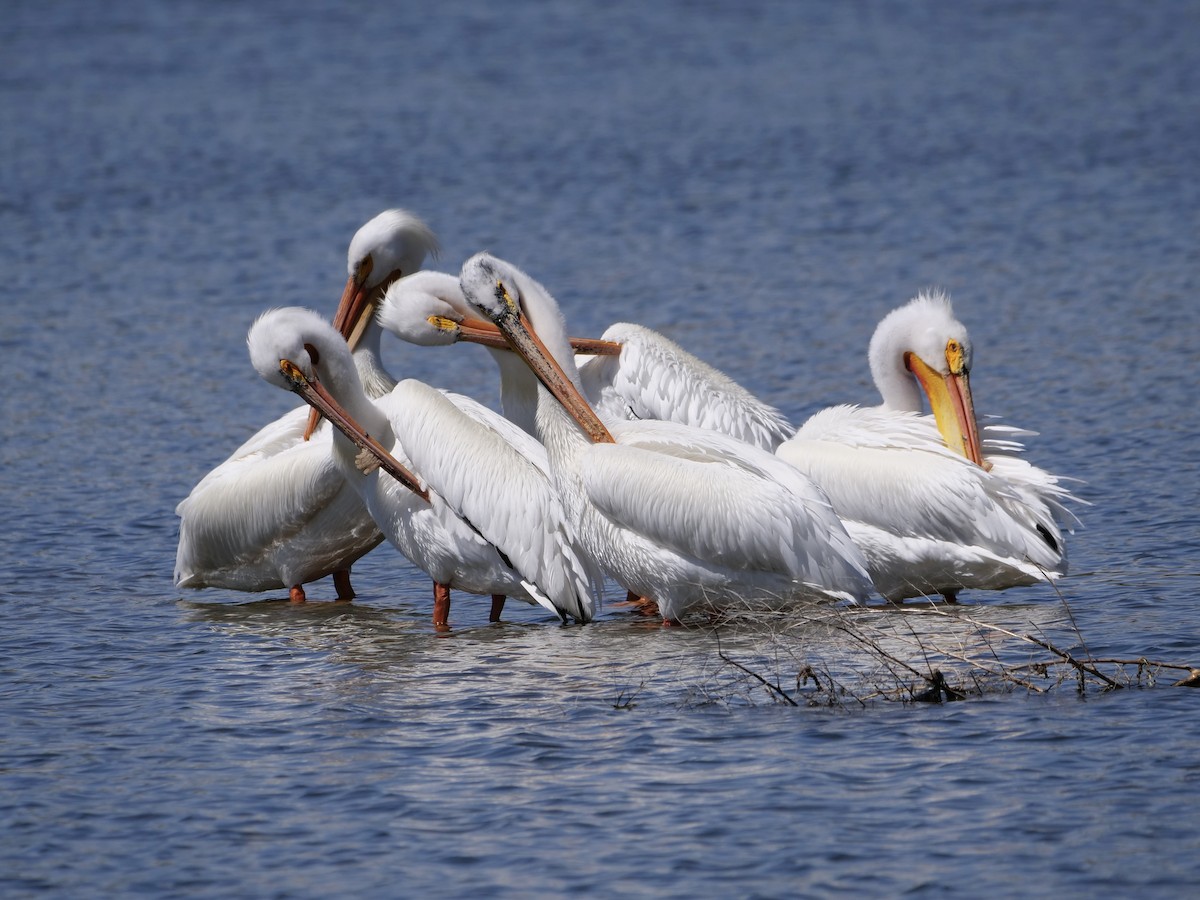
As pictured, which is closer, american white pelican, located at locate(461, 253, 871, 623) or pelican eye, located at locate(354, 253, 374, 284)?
american white pelican, located at locate(461, 253, 871, 623)

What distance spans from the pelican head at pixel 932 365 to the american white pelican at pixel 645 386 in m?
0.58

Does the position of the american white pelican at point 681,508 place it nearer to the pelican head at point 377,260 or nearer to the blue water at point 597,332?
the blue water at point 597,332

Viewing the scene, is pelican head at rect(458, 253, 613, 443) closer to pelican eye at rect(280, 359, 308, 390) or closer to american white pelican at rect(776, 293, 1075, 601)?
pelican eye at rect(280, 359, 308, 390)

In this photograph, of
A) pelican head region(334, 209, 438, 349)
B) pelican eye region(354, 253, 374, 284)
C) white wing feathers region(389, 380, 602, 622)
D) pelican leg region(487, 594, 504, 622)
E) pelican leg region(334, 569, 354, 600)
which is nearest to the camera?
white wing feathers region(389, 380, 602, 622)

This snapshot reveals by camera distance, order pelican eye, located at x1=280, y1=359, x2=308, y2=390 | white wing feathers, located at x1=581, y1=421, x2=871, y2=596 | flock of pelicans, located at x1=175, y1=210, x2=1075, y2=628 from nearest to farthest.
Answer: white wing feathers, located at x1=581, y1=421, x2=871, y2=596 → flock of pelicans, located at x1=175, y1=210, x2=1075, y2=628 → pelican eye, located at x1=280, y1=359, x2=308, y2=390

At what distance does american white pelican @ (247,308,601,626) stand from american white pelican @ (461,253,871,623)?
5.9 inches

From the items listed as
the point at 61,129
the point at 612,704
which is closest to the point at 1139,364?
the point at 612,704

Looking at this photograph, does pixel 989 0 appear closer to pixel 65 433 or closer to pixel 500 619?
pixel 65 433

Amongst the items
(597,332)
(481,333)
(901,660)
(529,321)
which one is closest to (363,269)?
(481,333)

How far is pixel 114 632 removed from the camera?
7184 mm

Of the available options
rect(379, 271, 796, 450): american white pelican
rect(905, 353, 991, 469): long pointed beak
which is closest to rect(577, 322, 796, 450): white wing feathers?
rect(379, 271, 796, 450): american white pelican

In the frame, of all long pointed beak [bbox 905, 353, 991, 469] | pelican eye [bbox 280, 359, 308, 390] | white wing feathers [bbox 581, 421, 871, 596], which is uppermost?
pelican eye [bbox 280, 359, 308, 390]

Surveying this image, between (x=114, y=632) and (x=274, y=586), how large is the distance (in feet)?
3.06

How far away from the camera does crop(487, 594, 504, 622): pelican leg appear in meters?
7.32
